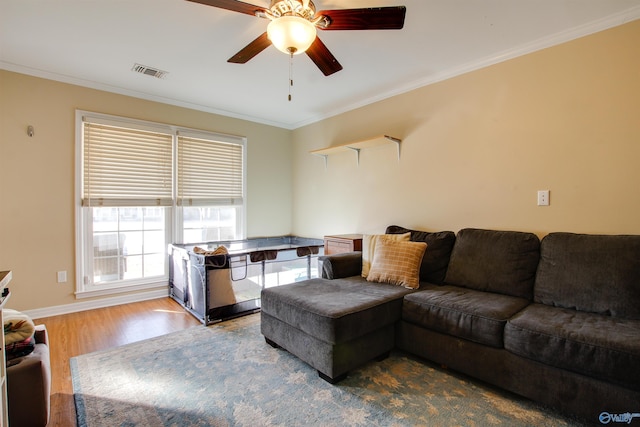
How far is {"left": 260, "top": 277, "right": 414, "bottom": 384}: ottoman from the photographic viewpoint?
1.90m

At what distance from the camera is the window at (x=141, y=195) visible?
3285 millimetres

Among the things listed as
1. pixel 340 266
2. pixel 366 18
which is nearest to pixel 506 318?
pixel 340 266

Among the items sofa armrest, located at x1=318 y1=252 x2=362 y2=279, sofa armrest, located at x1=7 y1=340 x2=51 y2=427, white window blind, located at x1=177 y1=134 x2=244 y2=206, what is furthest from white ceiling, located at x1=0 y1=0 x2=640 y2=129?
sofa armrest, located at x1=7 y1=340 x2=51 y2=427

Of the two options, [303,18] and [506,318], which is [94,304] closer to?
[303,18]

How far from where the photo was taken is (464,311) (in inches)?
76.9

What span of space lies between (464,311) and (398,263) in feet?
2.30

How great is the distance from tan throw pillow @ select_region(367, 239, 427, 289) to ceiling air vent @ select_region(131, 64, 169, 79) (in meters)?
2.74

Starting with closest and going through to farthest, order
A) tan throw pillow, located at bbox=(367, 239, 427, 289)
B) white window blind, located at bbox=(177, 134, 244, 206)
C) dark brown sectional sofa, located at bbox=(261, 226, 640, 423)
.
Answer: dark brown sectional sofa, located at bbox=(261, 226, 640, 423) < tan throw pillow, located at bbox=(367, 239, 427, 289) < white window blind, located at bbox=(177, 134, 244, 206)

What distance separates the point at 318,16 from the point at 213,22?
963 mm

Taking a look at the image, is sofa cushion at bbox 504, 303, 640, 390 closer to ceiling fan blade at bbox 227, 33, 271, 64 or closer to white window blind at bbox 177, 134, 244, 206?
ceiling fan blade at bbox 227, 33, 271, 64

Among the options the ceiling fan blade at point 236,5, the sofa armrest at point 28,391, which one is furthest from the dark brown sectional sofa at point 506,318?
the ceiling fan blade at point 236,5

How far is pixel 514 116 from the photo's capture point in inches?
101

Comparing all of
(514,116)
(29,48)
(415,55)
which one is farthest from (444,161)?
(29,48)

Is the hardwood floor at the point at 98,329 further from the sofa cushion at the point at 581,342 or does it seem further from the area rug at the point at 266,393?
the sofa cushion at the point at 581,342
